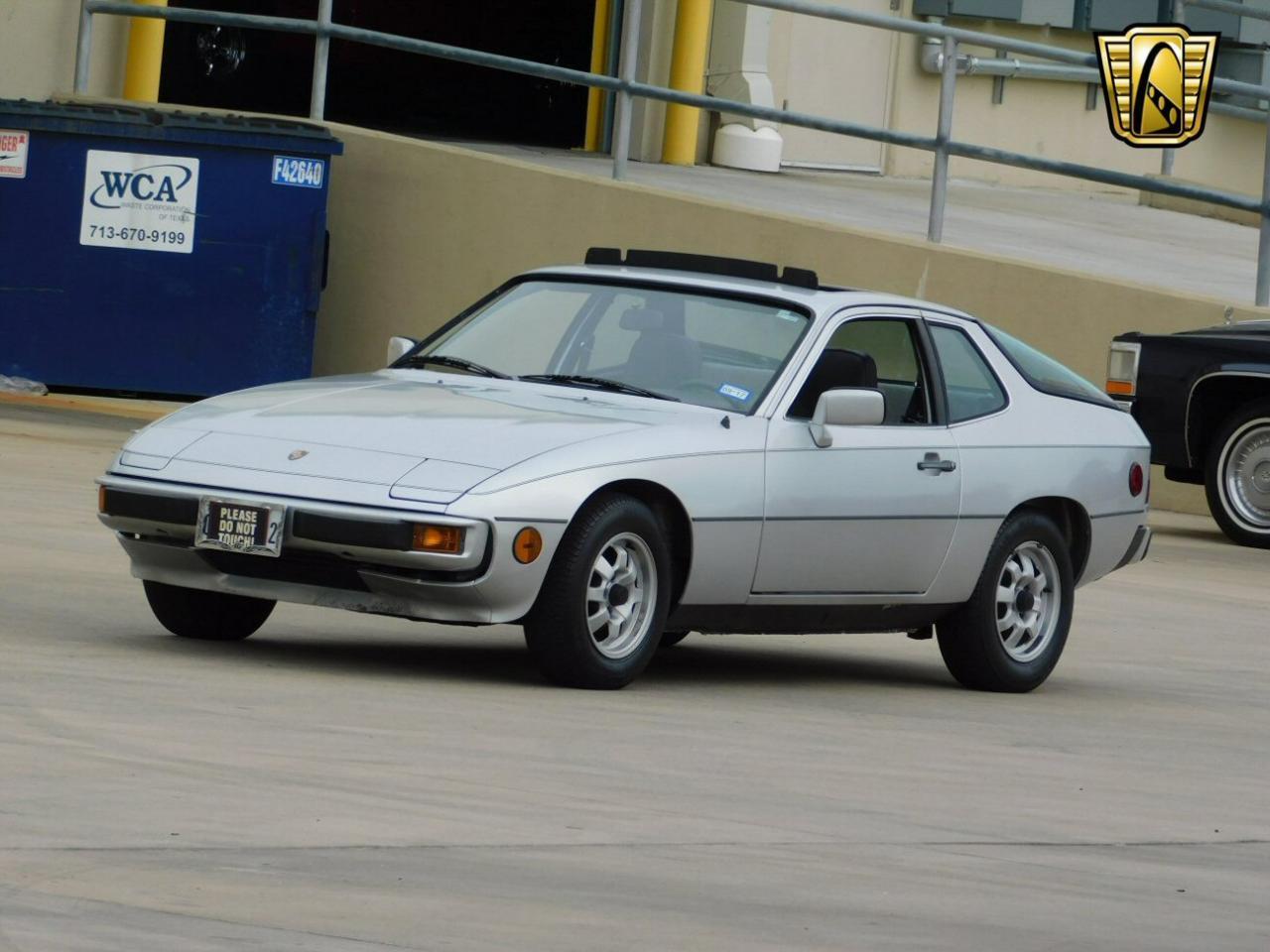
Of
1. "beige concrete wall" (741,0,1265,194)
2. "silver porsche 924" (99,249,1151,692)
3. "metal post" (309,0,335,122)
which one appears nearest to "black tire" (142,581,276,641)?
"silver porsche 924" (99,249,1151,692)

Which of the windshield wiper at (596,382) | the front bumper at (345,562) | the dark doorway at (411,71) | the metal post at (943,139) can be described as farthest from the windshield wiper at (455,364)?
the dark doorway at (411,71)

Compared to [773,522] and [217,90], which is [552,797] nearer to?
[773,522]

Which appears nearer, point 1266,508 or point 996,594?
point 996,594

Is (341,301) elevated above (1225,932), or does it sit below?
above

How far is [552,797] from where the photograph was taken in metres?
6.32

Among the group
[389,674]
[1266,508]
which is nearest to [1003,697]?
[389,674]

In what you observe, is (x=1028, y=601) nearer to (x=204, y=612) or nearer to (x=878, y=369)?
(x=878, y=369)

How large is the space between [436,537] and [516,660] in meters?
1.47

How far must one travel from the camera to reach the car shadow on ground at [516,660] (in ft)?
27.2

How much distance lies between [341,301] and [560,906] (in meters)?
13.4

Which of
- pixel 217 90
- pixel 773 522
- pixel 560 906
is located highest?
pixel 217 90

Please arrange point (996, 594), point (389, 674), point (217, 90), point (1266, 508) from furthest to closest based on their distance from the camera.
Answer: point (217, 90) → point (1266, 508) → point (996, 594) → point (389, 674)

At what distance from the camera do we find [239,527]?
7.73 m

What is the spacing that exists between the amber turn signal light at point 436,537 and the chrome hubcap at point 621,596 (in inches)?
19.0
